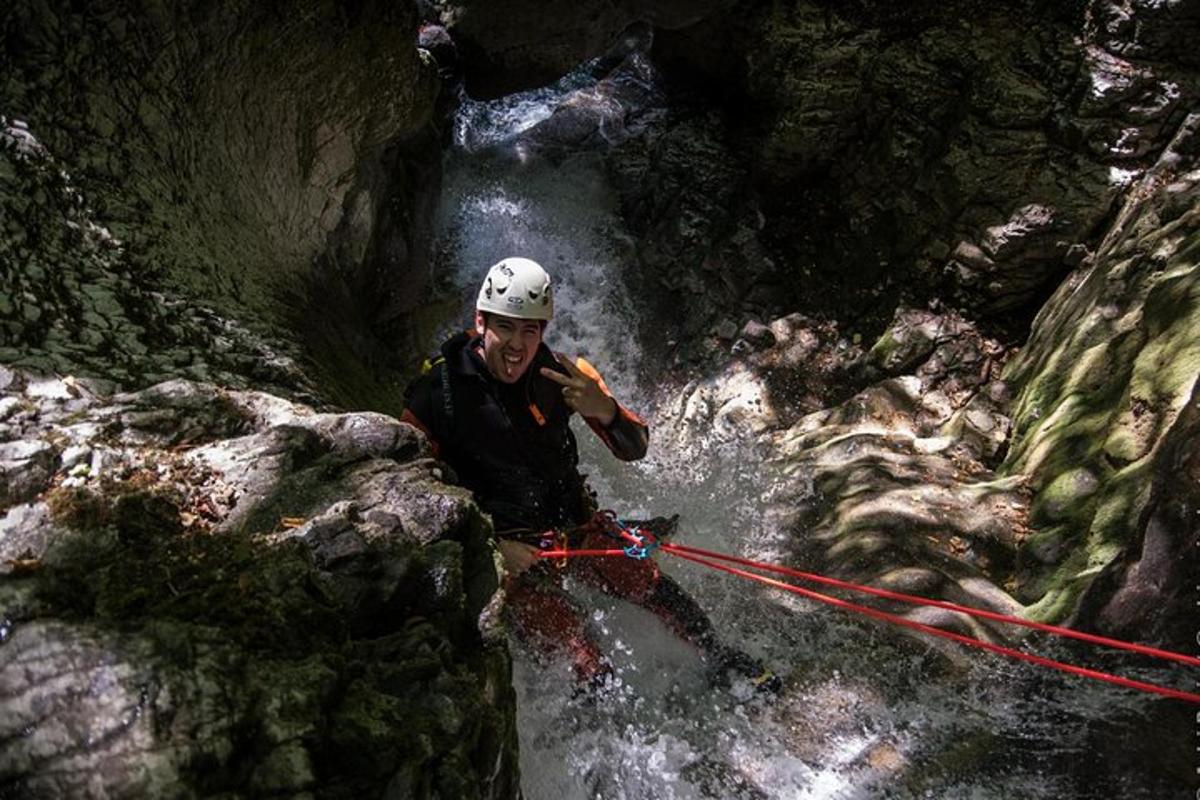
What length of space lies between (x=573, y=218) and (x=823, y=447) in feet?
17.4

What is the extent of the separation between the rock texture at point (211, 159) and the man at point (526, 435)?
126cm

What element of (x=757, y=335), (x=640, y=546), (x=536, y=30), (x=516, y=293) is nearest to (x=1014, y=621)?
(x=640, y=546)

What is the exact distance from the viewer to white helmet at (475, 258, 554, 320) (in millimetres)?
3984

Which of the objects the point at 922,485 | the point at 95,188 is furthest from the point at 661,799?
the point at 95,188

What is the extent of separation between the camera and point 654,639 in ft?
14.5

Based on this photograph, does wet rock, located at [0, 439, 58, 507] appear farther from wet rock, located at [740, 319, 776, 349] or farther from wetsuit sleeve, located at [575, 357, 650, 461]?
wet rock, located at [740, 319, 776, 349]

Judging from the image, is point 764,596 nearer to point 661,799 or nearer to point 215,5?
point 661,799

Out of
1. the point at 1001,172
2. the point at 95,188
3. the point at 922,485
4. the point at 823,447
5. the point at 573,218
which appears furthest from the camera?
the point at 573,218

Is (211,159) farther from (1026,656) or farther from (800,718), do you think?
(1026,656)

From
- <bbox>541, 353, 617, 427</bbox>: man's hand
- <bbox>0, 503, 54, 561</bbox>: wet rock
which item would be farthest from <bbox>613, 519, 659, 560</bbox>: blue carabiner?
<bbox>0, 503, 54, 561</bbox>: wet rock

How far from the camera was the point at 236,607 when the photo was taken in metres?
2.16

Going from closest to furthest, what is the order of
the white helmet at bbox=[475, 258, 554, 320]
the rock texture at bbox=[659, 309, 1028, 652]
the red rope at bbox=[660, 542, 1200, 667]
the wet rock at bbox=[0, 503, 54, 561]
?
the wet rock at bbox=[0, 503, 54, 561] → the red rope at bbox=[660, 542, 1200, 667] → the white helmet at bbox=[475, 258, 554, 320] → the rock texture at bbox=[659, 309, 1028, 652]

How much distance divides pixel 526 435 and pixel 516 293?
2.47 ft

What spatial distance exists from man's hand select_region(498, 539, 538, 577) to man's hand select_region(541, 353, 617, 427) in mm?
787
